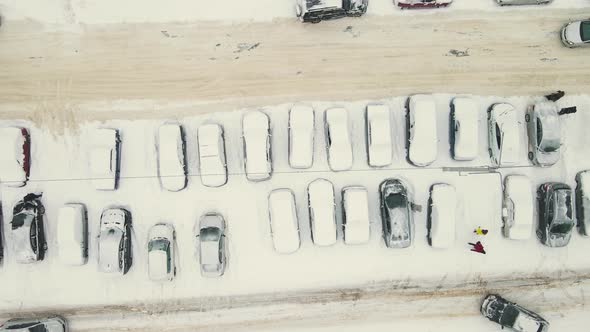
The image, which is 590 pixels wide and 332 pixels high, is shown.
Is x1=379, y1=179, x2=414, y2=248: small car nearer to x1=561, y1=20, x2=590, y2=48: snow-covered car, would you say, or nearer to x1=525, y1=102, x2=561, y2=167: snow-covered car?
x1=525, y1=102, x2=561, y2=167: snow-covered car

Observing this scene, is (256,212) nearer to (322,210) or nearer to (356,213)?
(322,210)

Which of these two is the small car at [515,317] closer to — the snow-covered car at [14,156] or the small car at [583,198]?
the small car at [583,198]

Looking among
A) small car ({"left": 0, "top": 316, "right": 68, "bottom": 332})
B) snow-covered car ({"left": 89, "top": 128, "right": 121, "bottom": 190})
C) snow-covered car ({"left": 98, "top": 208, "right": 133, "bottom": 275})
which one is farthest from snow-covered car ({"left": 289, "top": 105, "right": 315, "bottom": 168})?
Result: small car ({"left": 0, "top": 316, "right": 68, "bottom": 332})

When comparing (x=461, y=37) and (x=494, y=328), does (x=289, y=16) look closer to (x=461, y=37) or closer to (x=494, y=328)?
(x=461, y=37)

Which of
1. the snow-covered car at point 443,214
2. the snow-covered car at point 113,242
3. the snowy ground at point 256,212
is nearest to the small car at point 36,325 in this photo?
the snowy ground at point 256,212

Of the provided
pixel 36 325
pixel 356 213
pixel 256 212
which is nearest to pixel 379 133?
pixel 356 213
